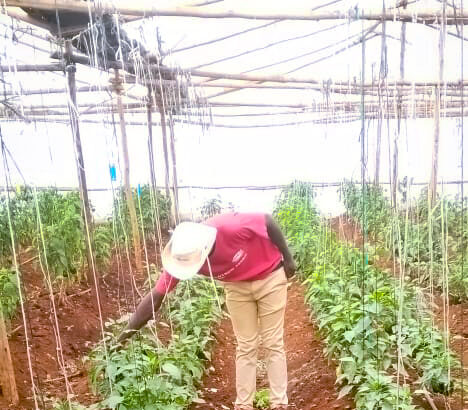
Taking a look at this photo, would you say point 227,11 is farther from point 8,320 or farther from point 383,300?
point 8,320

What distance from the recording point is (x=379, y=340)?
3.07 metres

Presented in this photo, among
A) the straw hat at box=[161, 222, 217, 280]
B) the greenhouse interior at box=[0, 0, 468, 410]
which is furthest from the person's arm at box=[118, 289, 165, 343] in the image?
the straw hat at box=[161, 222, 217, 280]

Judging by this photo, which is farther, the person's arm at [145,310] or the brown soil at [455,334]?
the brown soil at [455,334]

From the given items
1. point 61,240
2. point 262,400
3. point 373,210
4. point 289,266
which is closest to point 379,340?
point 289,266

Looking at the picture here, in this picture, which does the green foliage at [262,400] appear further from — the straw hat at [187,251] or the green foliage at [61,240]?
the green foliage at [61,240]

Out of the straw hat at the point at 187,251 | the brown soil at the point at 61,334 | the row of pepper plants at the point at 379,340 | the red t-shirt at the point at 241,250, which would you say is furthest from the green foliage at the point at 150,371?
the row of pepper plants at the point at 379,340

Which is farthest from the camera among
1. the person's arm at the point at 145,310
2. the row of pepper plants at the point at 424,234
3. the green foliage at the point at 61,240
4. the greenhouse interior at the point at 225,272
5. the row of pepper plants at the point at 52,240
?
the row of pepper plants at the point at 424,234

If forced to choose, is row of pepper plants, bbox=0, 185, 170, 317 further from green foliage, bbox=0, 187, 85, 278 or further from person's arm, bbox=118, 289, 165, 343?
person's arm, bbox=118, 289, 165, 343

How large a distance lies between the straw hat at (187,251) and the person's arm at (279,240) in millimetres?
463

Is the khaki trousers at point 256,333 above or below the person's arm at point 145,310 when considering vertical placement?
below

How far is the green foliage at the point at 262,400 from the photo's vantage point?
3.25 metres

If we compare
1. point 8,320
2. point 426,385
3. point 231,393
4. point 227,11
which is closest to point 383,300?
point 426,385

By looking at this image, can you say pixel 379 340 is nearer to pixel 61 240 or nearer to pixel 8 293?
pixel 8 293

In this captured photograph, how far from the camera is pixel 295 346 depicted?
4.30 meters
